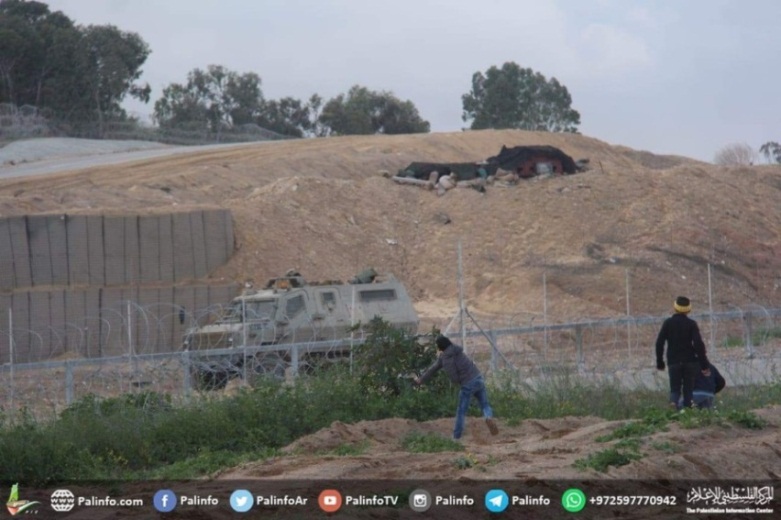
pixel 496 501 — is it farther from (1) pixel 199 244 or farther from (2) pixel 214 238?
(2) pixel 214 238

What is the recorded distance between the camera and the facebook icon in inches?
343

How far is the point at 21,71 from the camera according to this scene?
67125 millimetres

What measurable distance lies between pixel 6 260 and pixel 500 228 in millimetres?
15883

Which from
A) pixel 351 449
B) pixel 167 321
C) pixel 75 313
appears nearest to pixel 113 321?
pixel 75 313

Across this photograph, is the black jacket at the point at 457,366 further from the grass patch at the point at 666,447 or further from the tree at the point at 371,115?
the tree at the point at 371,115

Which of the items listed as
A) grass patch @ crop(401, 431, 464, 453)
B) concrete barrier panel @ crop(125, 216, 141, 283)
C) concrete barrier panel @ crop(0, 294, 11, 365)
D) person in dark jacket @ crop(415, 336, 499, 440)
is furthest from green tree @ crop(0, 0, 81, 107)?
grass patch @ crop(401, 431, 464, 453)

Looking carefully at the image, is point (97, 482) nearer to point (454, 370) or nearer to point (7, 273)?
point (454, 370)

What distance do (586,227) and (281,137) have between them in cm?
3680

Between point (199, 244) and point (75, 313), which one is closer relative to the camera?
point (75, 313)

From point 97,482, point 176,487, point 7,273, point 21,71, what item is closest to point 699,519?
point 176,487

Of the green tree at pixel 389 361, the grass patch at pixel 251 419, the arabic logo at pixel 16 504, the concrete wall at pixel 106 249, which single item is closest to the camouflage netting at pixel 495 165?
the concrete wall at pixel 106 249

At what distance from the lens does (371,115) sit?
77.8 metres

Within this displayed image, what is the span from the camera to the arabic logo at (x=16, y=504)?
9.06 meters

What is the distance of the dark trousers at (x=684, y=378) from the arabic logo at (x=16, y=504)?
21.7 ft
